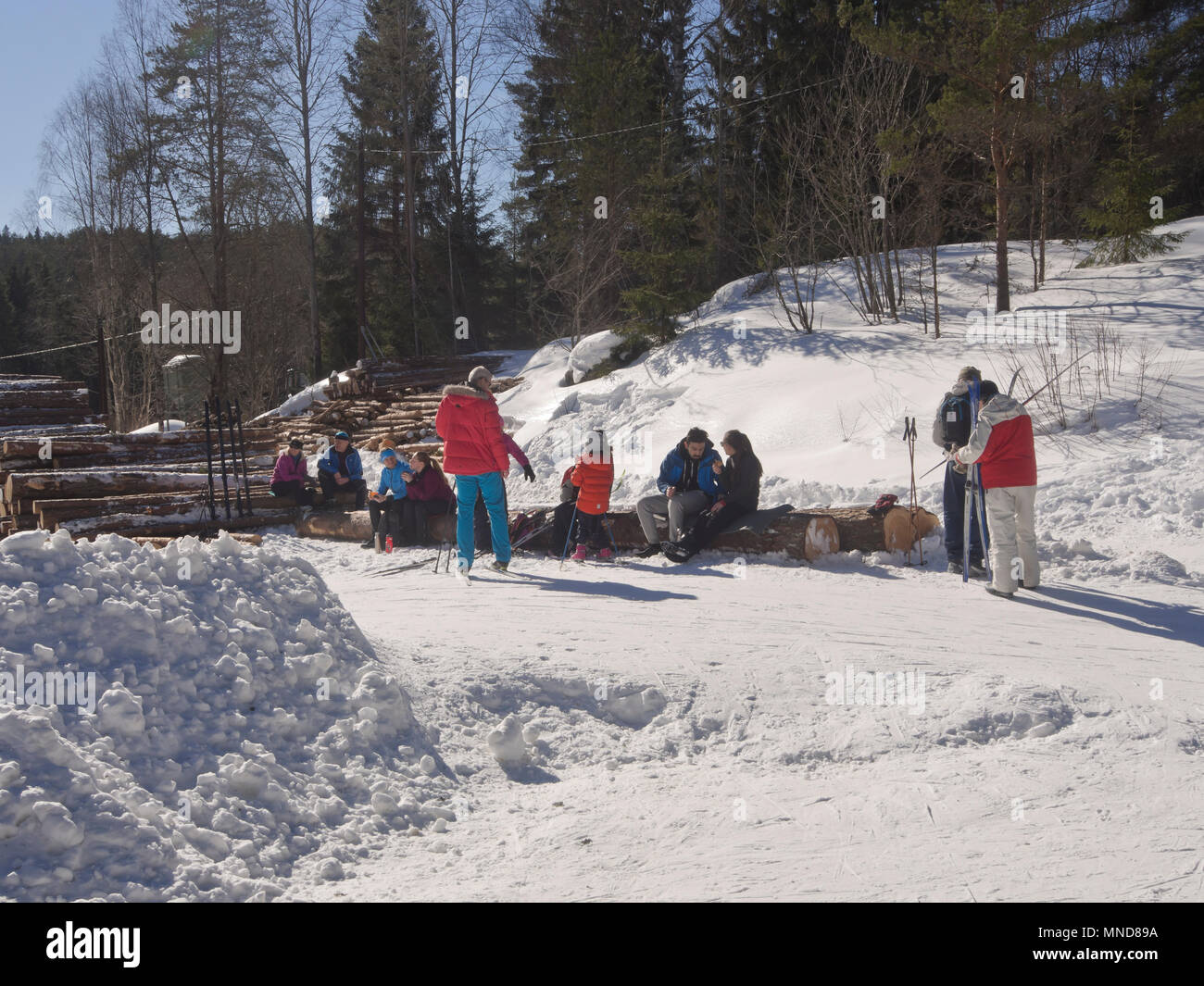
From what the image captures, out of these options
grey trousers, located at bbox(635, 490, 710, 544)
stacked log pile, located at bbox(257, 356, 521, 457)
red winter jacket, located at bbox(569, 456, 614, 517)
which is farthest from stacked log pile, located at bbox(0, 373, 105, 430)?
grey trousers, located at bbox(635, 490, 710, 544)

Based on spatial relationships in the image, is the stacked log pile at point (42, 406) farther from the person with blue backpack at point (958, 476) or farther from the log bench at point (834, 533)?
the person with blue backpack at point (958, 476)

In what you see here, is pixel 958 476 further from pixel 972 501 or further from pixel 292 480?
pixel 292 480

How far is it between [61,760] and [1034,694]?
4.57 meters

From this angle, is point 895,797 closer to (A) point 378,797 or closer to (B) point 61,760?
(A) point 378,797

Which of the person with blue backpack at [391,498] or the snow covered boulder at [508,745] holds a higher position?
the person with blue backpack at [391,498]

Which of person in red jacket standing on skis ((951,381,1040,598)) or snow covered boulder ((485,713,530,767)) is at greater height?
person in red jacket standing on skis ((951,381,1040,598))

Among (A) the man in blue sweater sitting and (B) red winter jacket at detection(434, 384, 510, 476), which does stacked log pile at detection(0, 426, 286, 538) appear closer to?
(A) the man in blue sweater sitting

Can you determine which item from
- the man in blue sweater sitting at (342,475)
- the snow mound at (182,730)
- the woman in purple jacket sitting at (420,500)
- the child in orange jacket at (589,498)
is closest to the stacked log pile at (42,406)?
the man in blue sweater sitting at (342,475)

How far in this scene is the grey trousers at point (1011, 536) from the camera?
23.3 feet

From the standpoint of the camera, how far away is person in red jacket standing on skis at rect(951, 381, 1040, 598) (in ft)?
23.2

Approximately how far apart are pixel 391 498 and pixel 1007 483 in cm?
714

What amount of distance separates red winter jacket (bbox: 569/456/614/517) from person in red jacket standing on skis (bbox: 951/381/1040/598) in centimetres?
379

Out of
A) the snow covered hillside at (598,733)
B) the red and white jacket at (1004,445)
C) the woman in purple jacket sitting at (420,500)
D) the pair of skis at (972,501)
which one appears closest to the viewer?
Answer: the snow covered hillside at (598,733)

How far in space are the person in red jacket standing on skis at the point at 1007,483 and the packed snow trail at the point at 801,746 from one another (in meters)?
0.32
